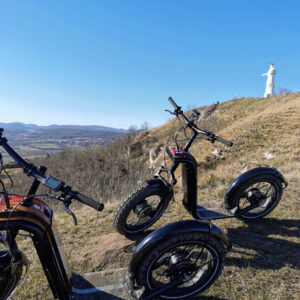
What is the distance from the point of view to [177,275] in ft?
7.55

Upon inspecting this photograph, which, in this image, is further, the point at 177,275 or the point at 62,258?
the point at 177,275

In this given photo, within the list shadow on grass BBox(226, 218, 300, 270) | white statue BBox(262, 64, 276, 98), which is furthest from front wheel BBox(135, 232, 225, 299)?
white statue BBox(262, 64, 276, 98)

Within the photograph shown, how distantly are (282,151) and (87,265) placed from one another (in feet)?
36.9

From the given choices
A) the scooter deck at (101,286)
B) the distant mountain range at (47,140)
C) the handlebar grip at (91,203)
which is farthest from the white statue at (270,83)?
the handlebar grip at (91,203)

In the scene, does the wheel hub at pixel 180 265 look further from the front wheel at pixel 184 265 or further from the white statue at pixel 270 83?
the white statue at pixel 270 83

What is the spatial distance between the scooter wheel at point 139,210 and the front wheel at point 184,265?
1004 millimetres

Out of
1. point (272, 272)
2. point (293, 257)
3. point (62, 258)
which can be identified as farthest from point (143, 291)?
point (293, 257)

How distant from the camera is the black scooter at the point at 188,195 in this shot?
327 cm

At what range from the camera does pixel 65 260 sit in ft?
7.34

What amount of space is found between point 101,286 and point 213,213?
2107 mm

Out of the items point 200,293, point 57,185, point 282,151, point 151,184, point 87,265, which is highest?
point 282,151

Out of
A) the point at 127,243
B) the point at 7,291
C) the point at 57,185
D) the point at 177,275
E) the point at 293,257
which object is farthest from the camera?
the point at 127,243

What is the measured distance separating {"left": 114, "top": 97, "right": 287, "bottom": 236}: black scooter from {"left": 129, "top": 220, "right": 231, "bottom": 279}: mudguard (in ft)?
3.74

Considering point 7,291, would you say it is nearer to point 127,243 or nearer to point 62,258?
point 62,258
